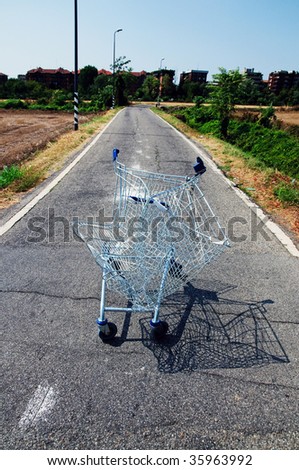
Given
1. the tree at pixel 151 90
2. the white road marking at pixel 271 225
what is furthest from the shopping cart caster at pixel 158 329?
the tree at pixel 151 90

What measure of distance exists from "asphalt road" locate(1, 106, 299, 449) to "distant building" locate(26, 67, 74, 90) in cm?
12292

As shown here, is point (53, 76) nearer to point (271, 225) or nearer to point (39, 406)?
point (271, 225)

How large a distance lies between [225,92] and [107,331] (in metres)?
25.9

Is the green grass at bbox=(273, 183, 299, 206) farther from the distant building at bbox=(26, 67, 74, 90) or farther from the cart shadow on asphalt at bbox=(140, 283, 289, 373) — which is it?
the distant building at bbox=(26, 67, 74, 90)

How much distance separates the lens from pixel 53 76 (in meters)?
115

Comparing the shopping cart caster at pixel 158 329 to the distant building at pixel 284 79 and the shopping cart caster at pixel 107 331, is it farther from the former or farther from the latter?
the distant building at pixel 284 79

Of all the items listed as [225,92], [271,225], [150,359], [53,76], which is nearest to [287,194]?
[271,225]

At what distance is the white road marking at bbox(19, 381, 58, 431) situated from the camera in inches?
78.3

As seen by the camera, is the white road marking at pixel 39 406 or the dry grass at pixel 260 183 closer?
the white road marking at pixel 39 406

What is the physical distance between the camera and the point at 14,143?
16547 mm

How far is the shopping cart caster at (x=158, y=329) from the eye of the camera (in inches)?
103

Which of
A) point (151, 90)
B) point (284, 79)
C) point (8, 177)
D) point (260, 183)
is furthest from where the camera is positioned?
point (284, 79)

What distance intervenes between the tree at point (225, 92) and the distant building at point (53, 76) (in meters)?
101
